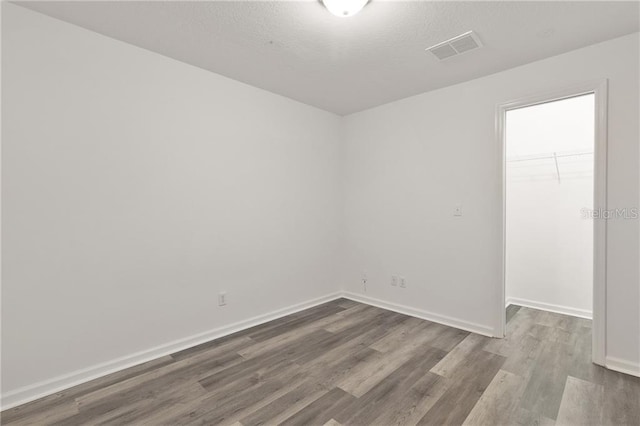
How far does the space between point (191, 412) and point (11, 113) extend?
224 cm

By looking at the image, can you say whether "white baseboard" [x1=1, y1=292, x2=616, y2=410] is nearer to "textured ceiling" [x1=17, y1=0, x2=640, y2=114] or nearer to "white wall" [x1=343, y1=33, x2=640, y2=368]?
"white wall" [x1=343, y1=33, x2=640, y2=368]

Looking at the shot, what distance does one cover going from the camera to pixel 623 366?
91.3 inches

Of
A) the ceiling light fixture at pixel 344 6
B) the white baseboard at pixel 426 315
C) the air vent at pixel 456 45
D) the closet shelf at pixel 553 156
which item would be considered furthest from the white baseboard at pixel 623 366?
the ceiling light fixture at pixel 344 6

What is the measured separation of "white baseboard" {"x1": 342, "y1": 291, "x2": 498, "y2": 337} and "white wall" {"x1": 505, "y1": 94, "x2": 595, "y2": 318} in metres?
1.33

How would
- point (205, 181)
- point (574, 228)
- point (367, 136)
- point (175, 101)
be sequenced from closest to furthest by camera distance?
point (175, 101) < point (205, 181) < point (574, 228) < point (367, 136)

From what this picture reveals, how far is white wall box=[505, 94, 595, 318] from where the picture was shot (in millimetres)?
3518

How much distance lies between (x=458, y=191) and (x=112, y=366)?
3503mm

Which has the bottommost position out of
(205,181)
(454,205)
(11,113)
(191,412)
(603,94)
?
(191,412)

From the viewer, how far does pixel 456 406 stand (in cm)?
194

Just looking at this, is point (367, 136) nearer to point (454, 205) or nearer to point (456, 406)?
point (454, 205)

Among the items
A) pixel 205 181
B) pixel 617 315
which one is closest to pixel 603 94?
pixel 617 315

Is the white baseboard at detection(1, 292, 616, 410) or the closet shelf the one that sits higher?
the closet shelf

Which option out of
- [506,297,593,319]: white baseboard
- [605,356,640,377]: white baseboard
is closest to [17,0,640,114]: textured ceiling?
[605,356,640,377]: white baseboard

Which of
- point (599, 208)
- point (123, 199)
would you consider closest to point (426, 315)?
point (599, 208)
